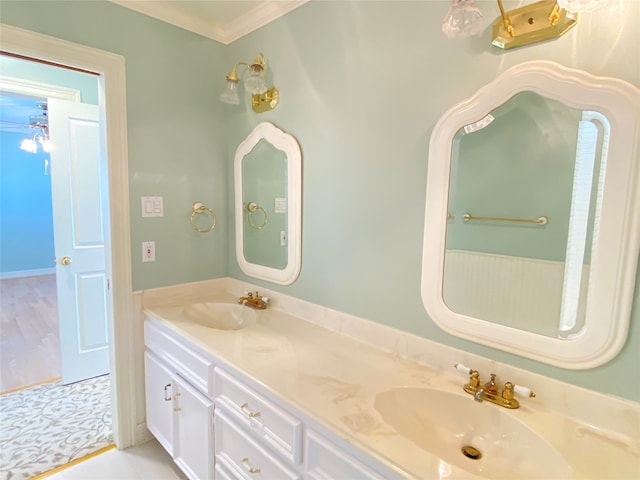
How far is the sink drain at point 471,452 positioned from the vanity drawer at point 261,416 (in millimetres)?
512

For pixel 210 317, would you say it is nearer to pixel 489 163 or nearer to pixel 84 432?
pixel 84 432

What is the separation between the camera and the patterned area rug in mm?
1863

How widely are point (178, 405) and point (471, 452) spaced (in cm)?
133

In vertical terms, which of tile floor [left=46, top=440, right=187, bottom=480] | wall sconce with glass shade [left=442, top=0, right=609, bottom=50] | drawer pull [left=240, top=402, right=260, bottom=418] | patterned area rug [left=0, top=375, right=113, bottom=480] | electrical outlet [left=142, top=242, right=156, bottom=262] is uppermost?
wall sconce with glass shade [left=442, top=0, right=609, bottom=50]

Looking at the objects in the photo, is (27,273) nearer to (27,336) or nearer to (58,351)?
(27,336)

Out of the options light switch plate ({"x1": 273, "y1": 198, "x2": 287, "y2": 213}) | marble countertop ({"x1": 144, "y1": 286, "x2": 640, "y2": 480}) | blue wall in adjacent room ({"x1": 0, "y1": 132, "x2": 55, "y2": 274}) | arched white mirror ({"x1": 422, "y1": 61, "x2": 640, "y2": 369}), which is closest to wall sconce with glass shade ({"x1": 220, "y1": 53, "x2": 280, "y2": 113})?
light switch plate ({"x1": 273, "y1": 198, "x2": 287, "y2": 213})

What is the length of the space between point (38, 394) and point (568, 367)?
327 cm

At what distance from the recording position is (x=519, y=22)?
1.06 metres

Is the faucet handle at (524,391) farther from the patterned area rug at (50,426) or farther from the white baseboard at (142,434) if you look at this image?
the patterned area rug at (50,426)

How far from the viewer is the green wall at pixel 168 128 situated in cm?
172

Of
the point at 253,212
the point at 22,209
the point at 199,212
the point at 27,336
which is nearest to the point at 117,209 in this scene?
the point at 199,212

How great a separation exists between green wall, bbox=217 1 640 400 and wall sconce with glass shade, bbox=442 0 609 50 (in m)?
0.03

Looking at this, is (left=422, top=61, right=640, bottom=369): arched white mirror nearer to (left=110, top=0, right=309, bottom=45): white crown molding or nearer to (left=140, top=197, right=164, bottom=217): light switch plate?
(left=110, top=0, right=309, bottom=45): white crown molding

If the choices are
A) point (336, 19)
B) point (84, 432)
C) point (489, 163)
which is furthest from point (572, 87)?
point (84, 432)
